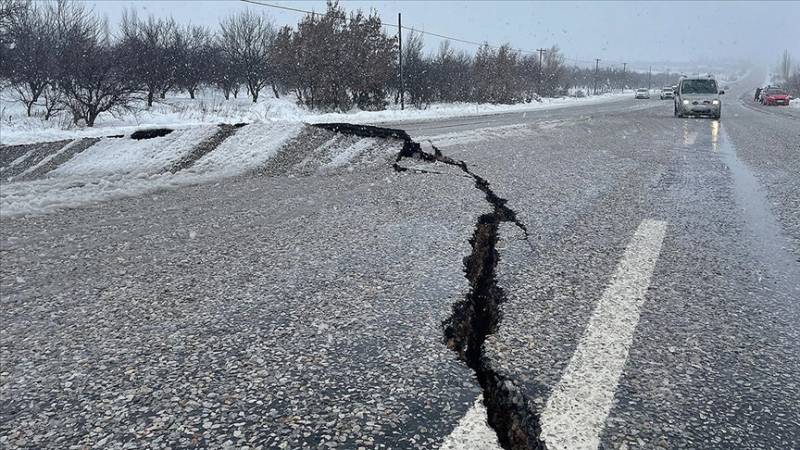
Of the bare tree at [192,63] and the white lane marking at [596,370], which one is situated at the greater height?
the bare tree at [192,63]

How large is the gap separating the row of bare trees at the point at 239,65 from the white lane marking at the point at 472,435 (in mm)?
16497

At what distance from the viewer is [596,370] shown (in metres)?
1.92

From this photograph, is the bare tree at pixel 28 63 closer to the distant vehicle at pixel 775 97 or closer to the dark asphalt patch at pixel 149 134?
the dark asphalt patch at pixel 149 134

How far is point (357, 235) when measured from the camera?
12.7 ft

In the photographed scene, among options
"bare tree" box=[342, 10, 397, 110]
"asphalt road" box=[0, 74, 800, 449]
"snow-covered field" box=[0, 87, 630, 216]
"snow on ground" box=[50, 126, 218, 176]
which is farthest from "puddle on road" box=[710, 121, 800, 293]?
"bare tree" box=[342, 10, 397, 110]

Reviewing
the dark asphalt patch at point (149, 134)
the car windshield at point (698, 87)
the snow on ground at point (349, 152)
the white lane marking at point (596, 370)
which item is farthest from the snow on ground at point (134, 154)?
the car windshield at point (698, 87)

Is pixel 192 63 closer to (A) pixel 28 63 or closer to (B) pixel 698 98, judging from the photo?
(A) pixel 28 63

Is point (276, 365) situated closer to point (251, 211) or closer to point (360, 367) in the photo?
point (360, 367)

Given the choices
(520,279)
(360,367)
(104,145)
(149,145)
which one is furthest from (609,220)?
(104,145)

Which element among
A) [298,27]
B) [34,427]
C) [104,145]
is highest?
[298,27]

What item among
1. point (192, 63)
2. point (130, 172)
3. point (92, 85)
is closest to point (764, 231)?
point (130, 172)

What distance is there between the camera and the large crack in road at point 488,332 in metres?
1.61

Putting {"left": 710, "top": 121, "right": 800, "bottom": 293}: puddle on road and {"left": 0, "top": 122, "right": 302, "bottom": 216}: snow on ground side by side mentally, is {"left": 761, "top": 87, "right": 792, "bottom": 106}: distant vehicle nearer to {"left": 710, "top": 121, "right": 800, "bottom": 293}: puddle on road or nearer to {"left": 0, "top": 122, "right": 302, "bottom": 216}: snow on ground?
{"left": 710, "top": 121, "right": 800, "bottom": 293}: puddle on road

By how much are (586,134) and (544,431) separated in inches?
451
